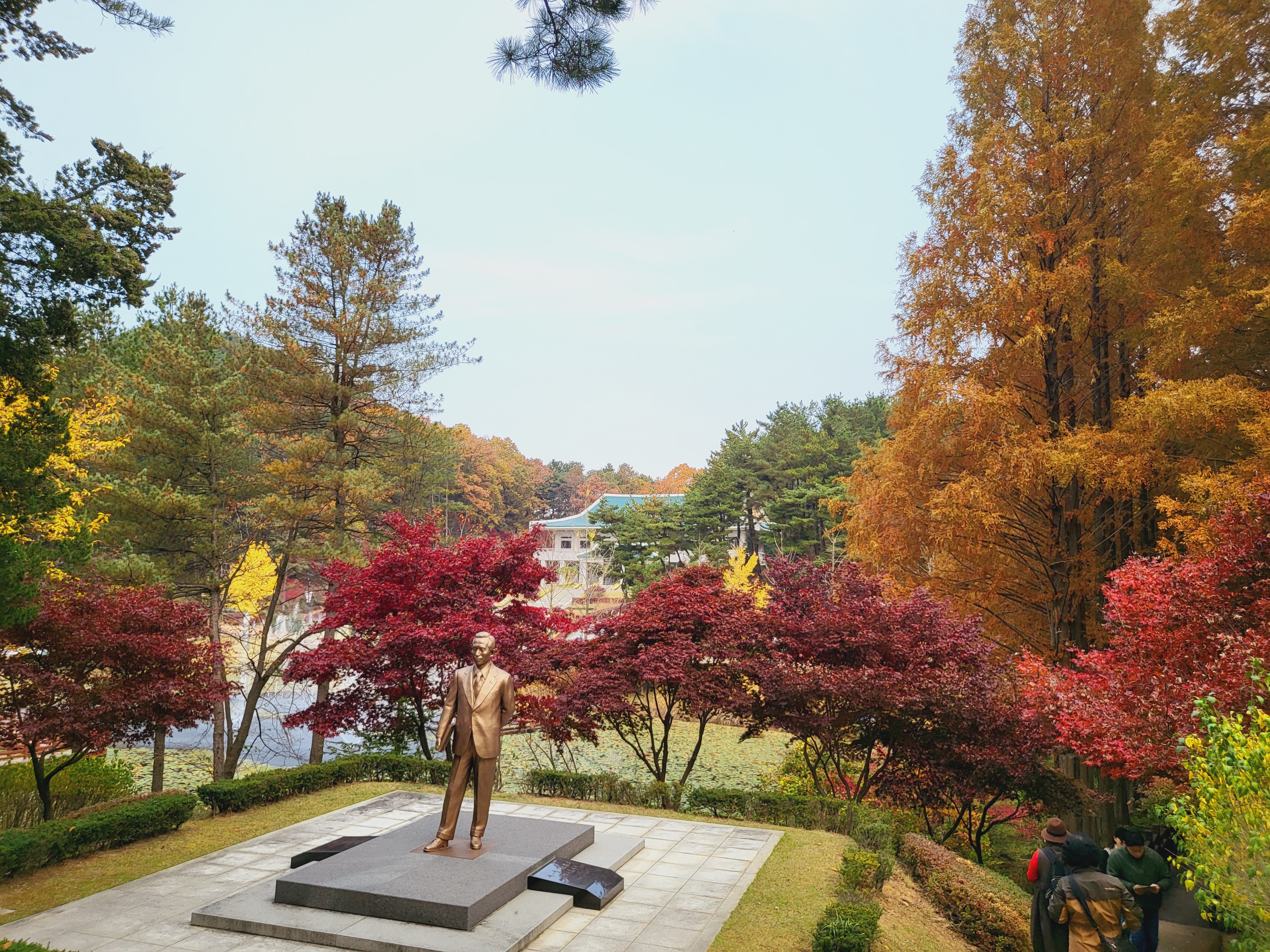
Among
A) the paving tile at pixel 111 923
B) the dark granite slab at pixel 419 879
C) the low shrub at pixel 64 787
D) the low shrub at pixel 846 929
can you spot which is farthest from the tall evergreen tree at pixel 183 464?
the low shrub at pixel 846 929

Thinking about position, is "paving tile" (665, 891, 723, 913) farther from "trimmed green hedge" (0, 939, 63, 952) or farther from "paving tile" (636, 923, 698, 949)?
"trimmed green hedge" (0, 939, 63, 952)

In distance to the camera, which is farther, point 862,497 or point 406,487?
point 406,487

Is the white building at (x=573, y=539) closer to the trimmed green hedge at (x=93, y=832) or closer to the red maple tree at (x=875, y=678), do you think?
the red maple tree at (x=875, y=678)

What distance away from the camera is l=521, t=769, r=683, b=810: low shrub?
33.1 ft

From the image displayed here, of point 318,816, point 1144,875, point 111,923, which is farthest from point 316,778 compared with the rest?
point 1144,875

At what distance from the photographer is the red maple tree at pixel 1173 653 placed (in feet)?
21.0

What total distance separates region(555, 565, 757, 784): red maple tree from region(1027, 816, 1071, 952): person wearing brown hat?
449cm

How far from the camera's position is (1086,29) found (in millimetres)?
12258

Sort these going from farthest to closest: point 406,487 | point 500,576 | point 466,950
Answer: point 406,487 < point 500,576 < point 466,950

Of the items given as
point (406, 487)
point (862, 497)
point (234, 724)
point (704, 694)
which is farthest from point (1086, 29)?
point (234, 724)

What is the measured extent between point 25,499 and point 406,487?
23.6m

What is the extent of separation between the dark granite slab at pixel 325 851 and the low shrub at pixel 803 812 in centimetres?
408

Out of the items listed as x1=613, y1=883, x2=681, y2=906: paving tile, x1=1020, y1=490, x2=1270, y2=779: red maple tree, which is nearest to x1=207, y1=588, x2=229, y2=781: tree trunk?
x1=613, y1=883, x2=681, y2=906: paving tile

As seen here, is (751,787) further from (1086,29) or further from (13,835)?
(1086,29)
